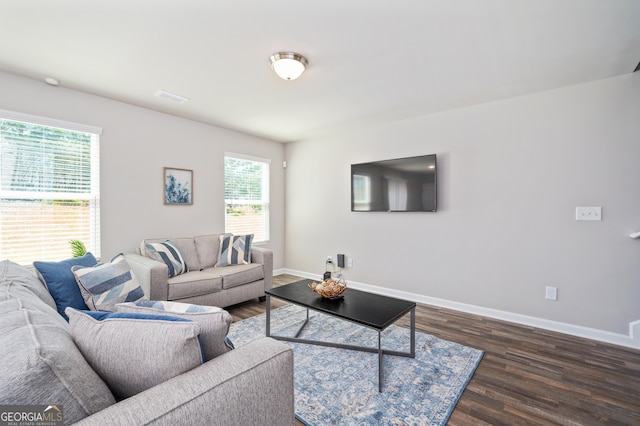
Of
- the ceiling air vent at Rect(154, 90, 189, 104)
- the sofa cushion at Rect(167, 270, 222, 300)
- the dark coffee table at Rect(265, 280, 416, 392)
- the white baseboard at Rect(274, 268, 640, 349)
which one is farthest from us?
the ceiling air vent at Rect(154, 90, 189, 104)

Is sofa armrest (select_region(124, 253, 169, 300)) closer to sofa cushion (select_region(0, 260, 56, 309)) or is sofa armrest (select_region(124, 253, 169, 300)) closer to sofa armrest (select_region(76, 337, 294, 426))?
sofa cushion (select_region(0, 260, 56, 309))

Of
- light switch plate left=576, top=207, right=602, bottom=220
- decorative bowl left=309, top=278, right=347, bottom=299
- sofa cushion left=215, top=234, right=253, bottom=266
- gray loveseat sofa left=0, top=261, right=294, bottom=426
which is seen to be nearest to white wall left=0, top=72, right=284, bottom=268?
sofa cushion left=215, top=234, right=253, bottom=266

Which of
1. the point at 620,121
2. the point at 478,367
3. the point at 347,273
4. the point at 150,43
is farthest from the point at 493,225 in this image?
the point at 150,43

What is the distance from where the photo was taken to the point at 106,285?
198cm

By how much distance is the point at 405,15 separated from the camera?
6.31 ft

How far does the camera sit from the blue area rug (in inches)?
70.4

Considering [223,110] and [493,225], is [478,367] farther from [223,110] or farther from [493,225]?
[223,110]

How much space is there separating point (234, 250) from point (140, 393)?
3.18m

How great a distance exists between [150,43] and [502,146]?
11.4ft

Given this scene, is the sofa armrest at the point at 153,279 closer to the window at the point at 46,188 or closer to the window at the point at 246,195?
the window at the point at 46,188

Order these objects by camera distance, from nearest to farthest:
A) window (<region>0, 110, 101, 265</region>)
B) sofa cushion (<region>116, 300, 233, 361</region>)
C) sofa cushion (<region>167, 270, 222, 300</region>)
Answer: sofa cushion (<region>116, 300, 233, 361</region>)
window (<region>0, 110, 101, 265</region>)
sofa cushion (<region>167, 270, 222, 300</region>)

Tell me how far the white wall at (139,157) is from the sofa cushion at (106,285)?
1545 mm

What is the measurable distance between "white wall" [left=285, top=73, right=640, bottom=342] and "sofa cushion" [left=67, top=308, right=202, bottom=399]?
11.1 ft

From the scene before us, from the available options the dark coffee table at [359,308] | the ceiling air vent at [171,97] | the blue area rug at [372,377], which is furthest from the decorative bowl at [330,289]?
the ceiling air vent at [171,97]
